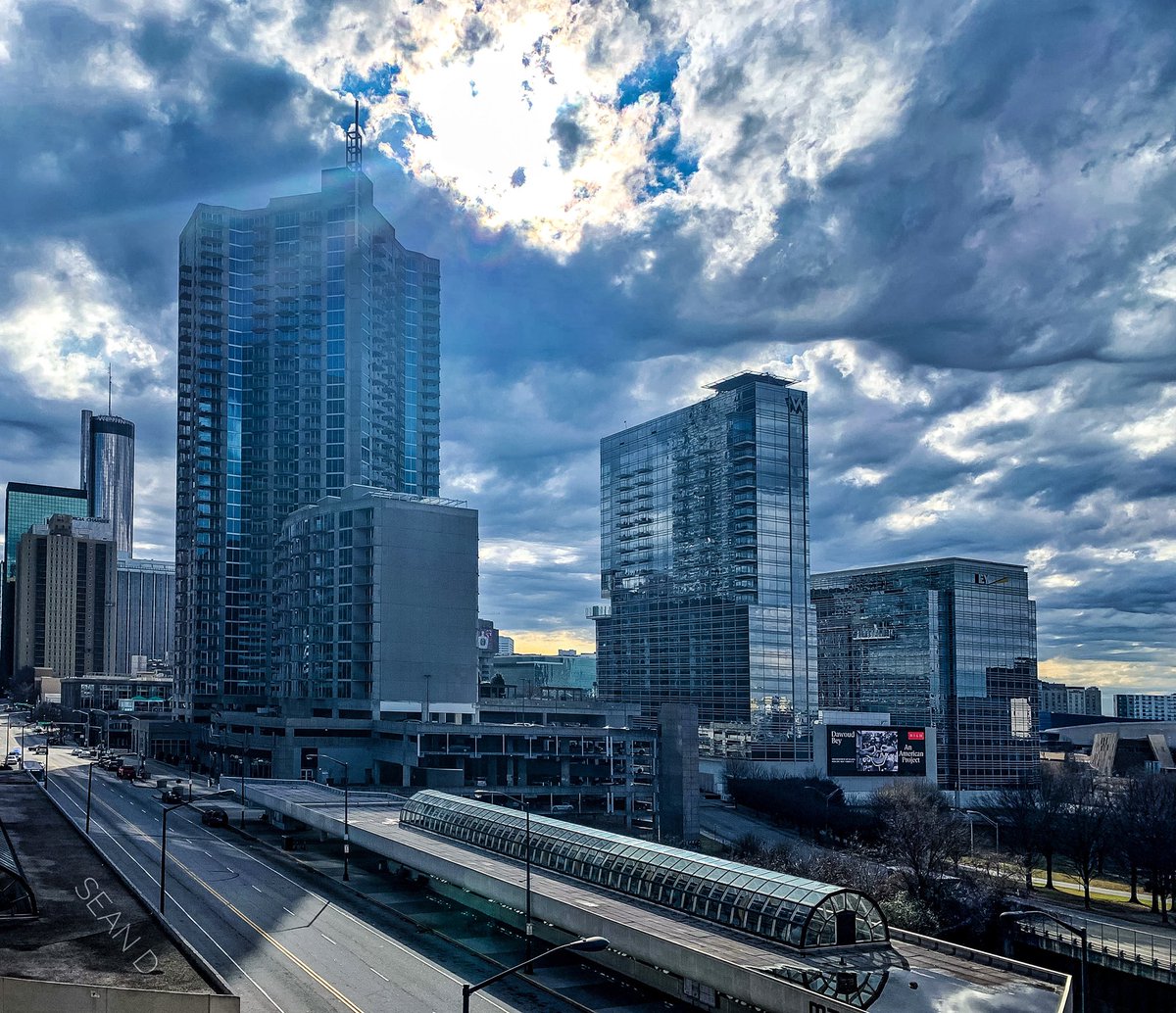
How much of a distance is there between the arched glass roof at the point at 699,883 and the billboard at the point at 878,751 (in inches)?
4317

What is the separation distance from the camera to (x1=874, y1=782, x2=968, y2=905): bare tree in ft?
284

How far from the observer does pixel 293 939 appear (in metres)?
61.9

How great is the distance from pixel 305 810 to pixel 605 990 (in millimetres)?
50152

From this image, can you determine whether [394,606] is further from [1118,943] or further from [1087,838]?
[1118,943]

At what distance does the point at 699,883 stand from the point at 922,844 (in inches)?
1922

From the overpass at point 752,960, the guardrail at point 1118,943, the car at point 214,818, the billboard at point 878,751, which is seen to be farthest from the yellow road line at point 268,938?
the billboard at point 878,751

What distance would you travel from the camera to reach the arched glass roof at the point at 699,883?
2031 inches

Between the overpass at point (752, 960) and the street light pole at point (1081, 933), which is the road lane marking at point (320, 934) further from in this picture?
the street light pole at point (1081, 933)

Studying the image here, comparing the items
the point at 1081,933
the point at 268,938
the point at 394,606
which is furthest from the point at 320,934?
the point at 394,606

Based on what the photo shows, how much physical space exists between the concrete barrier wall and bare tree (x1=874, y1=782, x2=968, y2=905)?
59.9m

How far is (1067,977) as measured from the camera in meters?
46.9

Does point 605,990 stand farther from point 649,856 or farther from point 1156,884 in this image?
point 1156,884

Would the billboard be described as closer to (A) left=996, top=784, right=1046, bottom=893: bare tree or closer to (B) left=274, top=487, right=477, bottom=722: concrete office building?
(A) left=996, top=784, right=1046, bottom=893: bare tree

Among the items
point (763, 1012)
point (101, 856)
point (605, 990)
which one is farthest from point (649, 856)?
point (101, 856)
